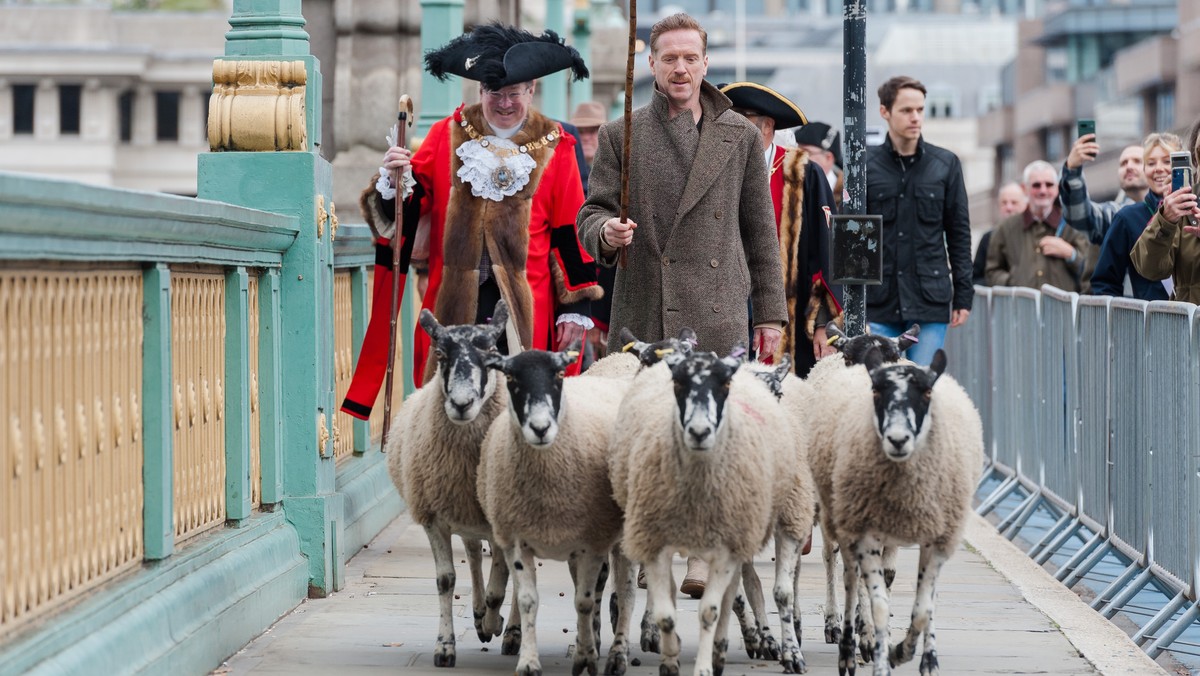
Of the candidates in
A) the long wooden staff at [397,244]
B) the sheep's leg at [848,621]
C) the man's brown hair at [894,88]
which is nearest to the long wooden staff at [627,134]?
the long wooden staff at [397,244]

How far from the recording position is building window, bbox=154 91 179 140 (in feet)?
286

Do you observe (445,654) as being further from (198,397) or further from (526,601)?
(198,397)

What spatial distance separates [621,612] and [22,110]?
83.1 metres

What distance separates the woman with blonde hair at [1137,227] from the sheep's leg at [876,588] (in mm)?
4393

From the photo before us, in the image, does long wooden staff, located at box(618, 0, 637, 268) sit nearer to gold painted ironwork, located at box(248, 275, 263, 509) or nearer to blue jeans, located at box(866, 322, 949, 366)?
gold painted ironwork, located at box(248, 275, 263, 509)

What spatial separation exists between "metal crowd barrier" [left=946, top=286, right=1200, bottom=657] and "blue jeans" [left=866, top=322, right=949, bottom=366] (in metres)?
0.83

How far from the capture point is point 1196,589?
8.48 m

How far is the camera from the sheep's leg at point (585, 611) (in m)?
7.16

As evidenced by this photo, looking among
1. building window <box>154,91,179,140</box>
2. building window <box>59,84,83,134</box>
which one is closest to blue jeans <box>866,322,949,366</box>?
building window <box>59,84,83,134</box>

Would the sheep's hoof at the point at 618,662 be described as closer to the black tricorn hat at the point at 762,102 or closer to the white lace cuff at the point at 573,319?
the white lace cuff at the point at 573,319

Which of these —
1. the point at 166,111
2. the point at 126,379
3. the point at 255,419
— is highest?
the point at 166,111

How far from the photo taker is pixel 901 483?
707cm

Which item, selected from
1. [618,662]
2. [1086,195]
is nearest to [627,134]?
[618,662]

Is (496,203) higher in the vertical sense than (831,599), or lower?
higher
